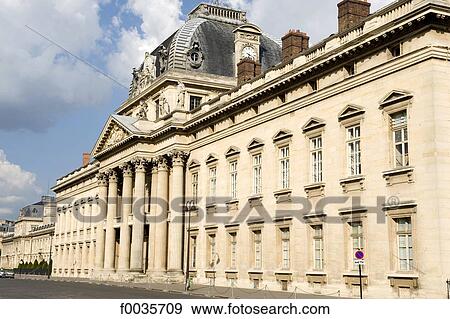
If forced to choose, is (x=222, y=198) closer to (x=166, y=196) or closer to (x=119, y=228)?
(x=166, y=196)

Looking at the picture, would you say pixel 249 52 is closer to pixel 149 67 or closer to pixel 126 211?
pixel 149 67

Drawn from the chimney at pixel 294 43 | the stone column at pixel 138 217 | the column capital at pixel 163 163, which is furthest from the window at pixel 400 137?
the stone column at pixel 138 217

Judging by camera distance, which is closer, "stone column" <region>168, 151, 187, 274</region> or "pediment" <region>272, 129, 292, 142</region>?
"pediment" <region>272, 129, 292, 142</region>

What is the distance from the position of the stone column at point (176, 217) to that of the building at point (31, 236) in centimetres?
7301

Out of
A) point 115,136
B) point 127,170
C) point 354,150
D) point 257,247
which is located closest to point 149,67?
point 115,136

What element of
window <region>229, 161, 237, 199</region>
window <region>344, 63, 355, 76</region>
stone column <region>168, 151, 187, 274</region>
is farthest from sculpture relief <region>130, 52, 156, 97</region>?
window <region>344, 63, 355, 76</region>

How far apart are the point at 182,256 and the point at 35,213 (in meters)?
134

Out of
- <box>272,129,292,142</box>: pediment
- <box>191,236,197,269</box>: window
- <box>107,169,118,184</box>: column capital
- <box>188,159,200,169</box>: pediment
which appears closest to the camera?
<box>272,129,292,142</box>: pediment

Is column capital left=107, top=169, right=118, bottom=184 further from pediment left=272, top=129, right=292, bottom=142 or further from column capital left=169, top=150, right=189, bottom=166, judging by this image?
pediment left=272, top=129, right=292, bottom=142

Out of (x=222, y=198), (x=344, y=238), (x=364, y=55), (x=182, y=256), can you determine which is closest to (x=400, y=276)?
(x=344, y=238)

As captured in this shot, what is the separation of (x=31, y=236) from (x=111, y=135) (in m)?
87.0

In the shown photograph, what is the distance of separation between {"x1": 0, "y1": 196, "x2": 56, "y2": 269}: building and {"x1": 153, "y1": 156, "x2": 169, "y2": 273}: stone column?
71.1 meters

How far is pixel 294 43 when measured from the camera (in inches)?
1684

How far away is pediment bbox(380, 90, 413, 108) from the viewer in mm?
28622
